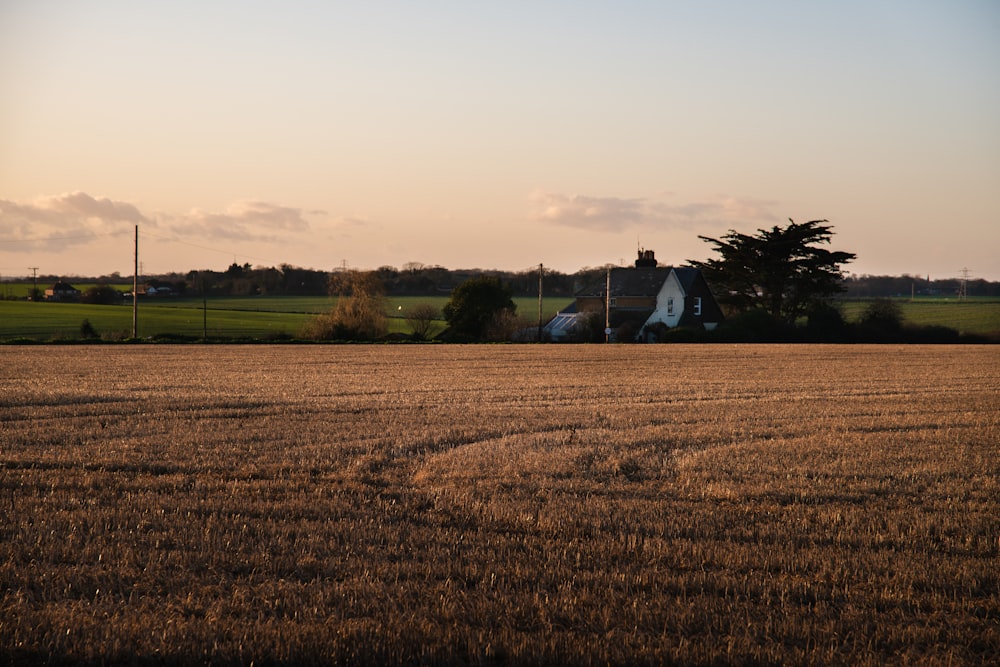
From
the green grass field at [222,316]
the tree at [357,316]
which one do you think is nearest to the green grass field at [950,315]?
the green grass field at [222,316]

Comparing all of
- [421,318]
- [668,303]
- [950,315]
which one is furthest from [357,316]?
[950,315]

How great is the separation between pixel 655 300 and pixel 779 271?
10.2m

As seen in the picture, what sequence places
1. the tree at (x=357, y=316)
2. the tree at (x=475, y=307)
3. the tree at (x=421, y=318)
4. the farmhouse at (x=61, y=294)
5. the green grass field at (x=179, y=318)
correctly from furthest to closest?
1. the farmhouse at (x=61, y=294)
2. the tree at (x=421, y=318)
3. the tree at (x=475, y=307)
4. the green grass field at (x=179, y=318)
5. the tree at (x=357, y=316)

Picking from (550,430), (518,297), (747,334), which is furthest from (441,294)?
(550,430)

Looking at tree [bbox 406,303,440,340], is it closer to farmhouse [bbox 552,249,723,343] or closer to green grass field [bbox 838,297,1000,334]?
farmhouse [bbox 552,249,723,343]

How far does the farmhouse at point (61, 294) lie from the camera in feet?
325

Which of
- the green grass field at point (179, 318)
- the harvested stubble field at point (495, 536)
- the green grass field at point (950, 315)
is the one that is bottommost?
the harvested stubble field at point (495, 536)

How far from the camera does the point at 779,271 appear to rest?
69.7m

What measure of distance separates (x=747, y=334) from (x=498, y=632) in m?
59.6

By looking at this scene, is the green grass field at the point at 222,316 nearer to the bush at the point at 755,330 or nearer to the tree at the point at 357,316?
the tree at the point at 357,316

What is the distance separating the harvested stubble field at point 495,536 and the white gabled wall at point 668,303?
53160 millimetres

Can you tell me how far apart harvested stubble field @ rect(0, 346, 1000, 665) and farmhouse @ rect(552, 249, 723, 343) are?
52.6m

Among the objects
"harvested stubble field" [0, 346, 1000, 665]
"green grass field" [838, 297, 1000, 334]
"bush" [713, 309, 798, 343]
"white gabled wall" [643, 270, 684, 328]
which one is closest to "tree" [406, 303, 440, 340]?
"white gabled wall" [643, 270, 684, 328]

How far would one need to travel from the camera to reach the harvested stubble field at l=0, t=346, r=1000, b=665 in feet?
18.9
